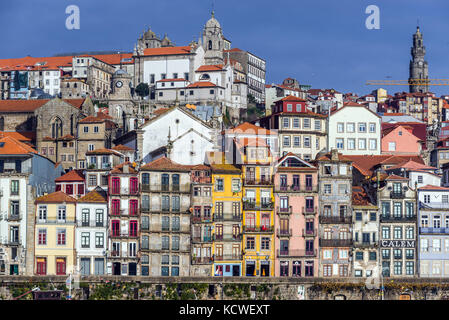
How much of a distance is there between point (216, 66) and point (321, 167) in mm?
81423

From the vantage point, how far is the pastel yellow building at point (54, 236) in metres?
95.2

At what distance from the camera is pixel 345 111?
121375mm

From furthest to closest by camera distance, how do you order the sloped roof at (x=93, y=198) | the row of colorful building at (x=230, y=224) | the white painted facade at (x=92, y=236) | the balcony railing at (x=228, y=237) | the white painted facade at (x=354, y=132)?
the white painted facade at (x=354, y=132), the sloped roof at (x=93, y=198), the balcony railing at (x=228, y=237), the row of colorful building at (x=230, y=224), the white painted facade at (x=92, y=236)

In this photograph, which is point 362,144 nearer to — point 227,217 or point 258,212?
point 258,212

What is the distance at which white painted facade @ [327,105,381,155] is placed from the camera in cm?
12025

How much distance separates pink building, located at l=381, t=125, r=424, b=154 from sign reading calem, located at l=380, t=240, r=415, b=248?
85.8 ft

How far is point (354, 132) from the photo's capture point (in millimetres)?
120875

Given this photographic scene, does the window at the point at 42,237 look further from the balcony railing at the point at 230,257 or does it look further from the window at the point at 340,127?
the window at the point at 340,127

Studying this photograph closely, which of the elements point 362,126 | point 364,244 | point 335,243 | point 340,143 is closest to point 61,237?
point 335,243

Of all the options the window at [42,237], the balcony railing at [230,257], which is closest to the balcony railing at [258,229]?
the balcony railing at [230,257]

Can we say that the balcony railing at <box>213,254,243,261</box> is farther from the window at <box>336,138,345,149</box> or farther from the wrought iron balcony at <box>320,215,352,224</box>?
the window at <box>336,138,345,149</box>
